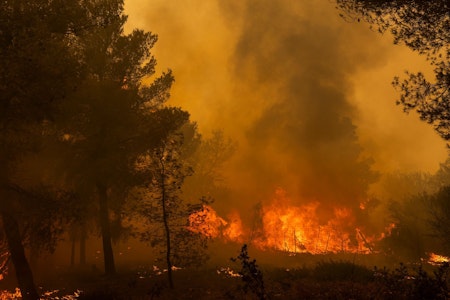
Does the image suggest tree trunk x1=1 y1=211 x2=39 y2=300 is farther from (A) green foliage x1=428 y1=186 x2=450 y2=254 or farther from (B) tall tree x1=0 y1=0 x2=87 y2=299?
(A) green foliage x1=428 y1=186 x2=450 y2=254

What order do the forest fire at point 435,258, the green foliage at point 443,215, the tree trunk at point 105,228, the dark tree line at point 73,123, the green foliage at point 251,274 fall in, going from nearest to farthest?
1. the green foliage at point 251,274
2. the dark tree line at point 73,123
3. the tree trunk at point 105,228
4. the green foliage at point 443,215
5. the forest fire at point 435,258

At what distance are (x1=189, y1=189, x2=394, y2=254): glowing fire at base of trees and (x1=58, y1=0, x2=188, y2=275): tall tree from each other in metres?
18.6

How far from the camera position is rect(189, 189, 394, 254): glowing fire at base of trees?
33812 mm

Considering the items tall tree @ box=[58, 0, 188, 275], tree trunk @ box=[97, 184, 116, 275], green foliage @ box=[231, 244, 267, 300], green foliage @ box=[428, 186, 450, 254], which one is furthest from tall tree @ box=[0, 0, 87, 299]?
green foliage @ box=[428, 186, 450, 254]

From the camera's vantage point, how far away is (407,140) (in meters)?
128

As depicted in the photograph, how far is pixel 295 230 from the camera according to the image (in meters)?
34.2

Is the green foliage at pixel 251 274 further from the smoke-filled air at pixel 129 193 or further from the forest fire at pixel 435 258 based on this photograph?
the forest fire at pixel 435 258

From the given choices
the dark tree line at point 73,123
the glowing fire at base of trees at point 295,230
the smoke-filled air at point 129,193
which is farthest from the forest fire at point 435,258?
the dark tree line at point 73,123

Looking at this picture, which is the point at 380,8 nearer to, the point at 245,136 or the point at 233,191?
the point at 233,191

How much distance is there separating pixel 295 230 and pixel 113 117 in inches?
910

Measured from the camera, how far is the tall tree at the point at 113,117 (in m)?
A: 15.3

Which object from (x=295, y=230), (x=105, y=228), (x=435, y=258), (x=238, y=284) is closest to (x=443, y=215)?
(x=435, y=258)

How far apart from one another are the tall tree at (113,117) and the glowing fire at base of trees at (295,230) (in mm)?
18604

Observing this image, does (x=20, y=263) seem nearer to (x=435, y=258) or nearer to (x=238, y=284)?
(x=238, y=284)
